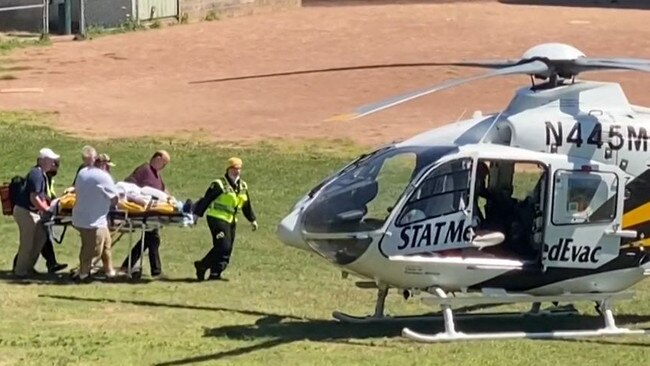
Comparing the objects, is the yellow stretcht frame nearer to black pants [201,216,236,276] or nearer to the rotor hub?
black pants [201,216,236,276]

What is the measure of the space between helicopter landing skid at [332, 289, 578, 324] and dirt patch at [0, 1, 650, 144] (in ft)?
42.4

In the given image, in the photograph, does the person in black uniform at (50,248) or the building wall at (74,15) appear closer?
the person in black uniform at (50,248)

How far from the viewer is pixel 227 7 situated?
1869 inches

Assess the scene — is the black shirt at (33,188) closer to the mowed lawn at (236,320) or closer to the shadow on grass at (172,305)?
the mowed lawn at (236,320)

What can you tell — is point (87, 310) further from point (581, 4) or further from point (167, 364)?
point (581, 4)

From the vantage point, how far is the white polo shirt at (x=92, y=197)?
55.7 ft

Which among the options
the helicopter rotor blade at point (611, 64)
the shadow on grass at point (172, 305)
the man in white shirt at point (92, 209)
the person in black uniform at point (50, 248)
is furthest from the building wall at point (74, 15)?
the helicopter rotor blade at point (611, 64)

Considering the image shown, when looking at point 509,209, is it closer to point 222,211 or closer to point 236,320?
point 236,320

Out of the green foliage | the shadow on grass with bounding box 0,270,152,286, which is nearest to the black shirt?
the shadow on grass with bounding box 0,270,152,286

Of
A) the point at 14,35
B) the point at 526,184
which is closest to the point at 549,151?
the point at 526,184

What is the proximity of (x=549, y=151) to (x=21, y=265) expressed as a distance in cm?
695

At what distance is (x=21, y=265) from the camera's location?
17750 mm

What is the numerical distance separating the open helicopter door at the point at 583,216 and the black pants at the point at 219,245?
4.83m

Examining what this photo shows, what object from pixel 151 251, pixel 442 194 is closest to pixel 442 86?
pixel 442 194
